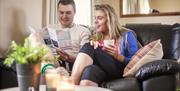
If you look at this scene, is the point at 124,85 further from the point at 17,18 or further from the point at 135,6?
the point at 135,6

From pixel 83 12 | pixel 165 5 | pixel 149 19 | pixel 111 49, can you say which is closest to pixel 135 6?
pixel 149 19

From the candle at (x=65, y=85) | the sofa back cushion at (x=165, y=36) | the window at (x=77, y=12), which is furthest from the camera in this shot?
the window at (x=77, y=12)

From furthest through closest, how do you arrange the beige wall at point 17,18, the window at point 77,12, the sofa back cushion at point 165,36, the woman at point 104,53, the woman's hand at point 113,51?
the window at point 77,12, the beige wall at point 17,18, the sofa back cushion at point 165,36, the woman's hand at point 113,51, the woman at point 104,53

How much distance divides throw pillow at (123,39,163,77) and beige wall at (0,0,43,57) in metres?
1.40

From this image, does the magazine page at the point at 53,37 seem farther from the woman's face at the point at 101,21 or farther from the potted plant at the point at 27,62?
the potted plant at the point at 27,62

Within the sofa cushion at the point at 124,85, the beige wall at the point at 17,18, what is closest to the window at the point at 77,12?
the beige wall at the point at 17,18

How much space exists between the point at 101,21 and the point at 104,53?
44 cm

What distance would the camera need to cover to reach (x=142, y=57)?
8.58 ft

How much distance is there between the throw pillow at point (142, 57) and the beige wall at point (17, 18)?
1401 millimetres

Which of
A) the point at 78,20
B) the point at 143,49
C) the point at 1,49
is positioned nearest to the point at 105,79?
the point at 143,49

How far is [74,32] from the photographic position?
9.87 ft

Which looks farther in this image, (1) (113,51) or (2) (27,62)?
(1) (113,51)

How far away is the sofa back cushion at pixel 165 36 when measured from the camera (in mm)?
3039

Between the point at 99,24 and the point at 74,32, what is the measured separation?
0.26m
